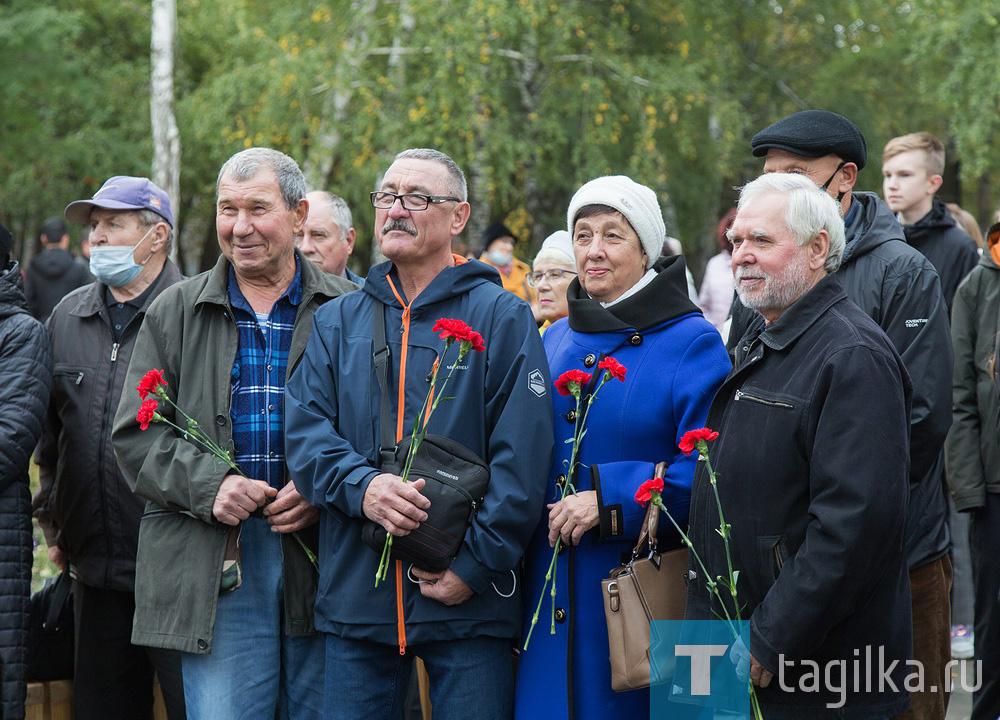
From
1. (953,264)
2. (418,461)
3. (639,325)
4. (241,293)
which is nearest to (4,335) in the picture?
(241,293)

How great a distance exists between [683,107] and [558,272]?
34.5ft

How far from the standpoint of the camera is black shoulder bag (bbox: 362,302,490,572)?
10.3ft

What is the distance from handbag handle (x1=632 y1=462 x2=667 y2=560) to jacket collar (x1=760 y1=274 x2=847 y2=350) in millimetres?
535

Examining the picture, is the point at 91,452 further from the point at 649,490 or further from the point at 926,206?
the point at 926,206

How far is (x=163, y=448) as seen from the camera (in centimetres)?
356

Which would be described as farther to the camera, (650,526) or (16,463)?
(16,463)

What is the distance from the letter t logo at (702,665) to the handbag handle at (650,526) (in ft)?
1.13

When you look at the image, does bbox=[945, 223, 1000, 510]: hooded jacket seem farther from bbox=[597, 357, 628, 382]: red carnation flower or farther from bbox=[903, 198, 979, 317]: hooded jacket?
bbox=[597, 357, 628, 382]: red carnation flower

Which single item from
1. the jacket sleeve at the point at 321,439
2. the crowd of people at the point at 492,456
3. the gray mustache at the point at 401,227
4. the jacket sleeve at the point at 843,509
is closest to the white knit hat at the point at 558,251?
the crowd of people at the point at 492,456

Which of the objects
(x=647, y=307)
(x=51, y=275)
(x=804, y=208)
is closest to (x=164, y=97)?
(x=51, y=275)

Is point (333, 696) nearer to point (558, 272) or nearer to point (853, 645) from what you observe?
point (853, 645)

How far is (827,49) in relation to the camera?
821 inches

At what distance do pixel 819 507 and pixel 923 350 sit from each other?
1.14 meters

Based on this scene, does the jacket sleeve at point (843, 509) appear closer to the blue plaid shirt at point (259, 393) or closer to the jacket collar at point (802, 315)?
the jacket collar at point (802, 315)
